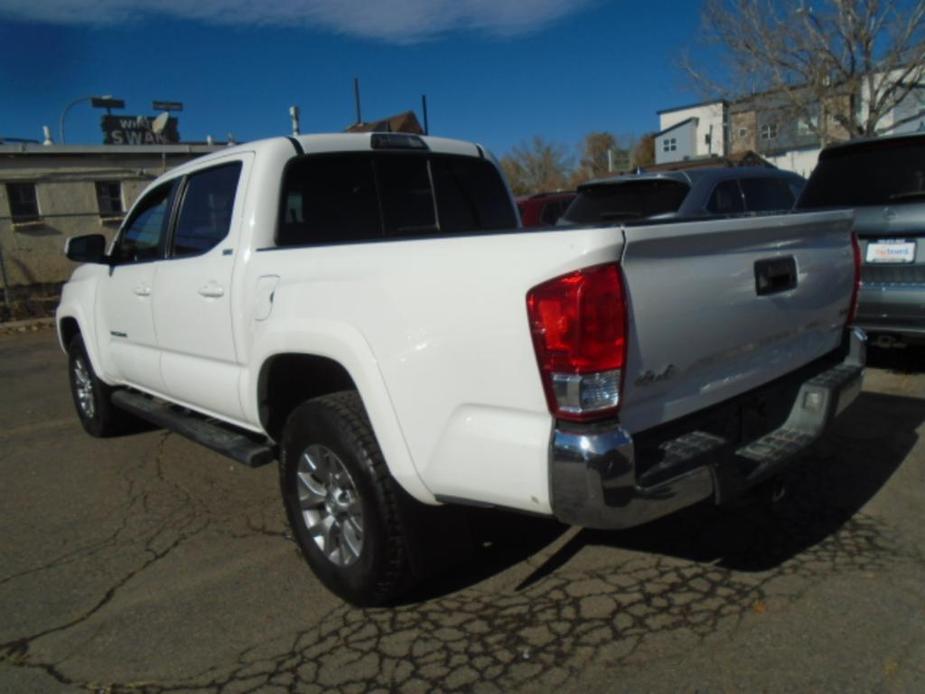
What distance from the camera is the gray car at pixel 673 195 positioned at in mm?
7160

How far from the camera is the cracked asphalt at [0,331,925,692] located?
252cm

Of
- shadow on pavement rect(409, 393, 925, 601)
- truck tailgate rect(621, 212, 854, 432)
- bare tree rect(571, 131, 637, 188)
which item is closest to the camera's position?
truck tailgate rect(621, 212, 854, 432)

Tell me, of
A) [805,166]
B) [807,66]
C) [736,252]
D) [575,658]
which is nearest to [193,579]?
[575,658]

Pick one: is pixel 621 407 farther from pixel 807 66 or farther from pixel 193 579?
pixel 807 66

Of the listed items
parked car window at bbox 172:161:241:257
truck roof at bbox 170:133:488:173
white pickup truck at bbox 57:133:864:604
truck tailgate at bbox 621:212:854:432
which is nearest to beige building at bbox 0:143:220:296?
parked car window at bbox 172:161:241:257

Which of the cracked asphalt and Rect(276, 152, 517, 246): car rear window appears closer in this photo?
Result: the cracked asphalt

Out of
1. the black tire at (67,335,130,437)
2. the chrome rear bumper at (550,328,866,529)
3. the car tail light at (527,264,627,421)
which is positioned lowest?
the black tire at (67,335,130,437)

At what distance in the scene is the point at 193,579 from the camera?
11.0 ft

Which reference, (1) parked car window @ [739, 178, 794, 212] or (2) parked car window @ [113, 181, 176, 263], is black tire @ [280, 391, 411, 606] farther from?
(1) parked car window @ [739, 178, 794, 212]

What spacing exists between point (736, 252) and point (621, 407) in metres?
0.78

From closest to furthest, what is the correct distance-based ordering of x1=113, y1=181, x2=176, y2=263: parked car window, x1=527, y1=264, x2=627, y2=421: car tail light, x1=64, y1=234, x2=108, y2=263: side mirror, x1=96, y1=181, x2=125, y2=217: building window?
x1=527, y1=264, x2=627, y2=421: car tail light → x1=113, y1=181, x2=176, y2=263: parked car window → x1=64, y1=234, x2=108, y2=263: side mirror → x1=96, y1=181, x2=125, y2=217: building window

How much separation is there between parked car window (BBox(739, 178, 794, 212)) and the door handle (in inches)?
225

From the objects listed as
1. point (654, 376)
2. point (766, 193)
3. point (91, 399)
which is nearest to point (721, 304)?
point (654, 376)

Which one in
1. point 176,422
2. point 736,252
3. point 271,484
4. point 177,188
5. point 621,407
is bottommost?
point 271,484
